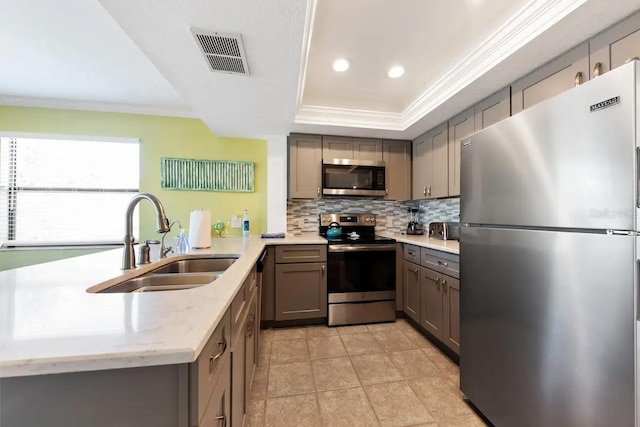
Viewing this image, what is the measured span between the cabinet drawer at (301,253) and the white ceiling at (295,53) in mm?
1281

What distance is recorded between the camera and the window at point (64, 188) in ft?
9.15

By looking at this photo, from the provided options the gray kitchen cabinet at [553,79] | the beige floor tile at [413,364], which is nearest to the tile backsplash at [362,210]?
the gray kitchen cabinet at [553,79]

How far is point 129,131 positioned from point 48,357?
127 inches

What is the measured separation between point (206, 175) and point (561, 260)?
3.19 m

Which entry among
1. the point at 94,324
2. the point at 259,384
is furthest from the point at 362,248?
the point at 94,324

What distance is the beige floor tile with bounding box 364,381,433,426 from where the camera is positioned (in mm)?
1479

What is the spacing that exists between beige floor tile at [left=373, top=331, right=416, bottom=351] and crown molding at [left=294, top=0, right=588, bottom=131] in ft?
6.97

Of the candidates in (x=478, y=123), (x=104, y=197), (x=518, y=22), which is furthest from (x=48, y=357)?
(x=104, y=197)

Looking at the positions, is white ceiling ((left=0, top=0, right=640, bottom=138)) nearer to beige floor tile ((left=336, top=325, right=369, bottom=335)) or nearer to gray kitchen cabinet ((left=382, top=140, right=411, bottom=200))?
gray kitchen cabinet ((left=382, top=140, right=411, bottom=200))

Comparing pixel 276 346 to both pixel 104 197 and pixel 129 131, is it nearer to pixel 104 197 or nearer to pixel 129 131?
pixel 104 197

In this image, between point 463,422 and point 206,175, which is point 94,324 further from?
point 206,175

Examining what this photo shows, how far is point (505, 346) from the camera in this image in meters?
1.27

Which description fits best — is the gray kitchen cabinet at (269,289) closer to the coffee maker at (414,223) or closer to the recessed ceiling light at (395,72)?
the coffee maker at (414,223)

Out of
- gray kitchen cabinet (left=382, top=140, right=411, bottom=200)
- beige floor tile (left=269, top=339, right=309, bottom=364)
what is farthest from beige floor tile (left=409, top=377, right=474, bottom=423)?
A: gray kitchen cabinet (left=382, top=140, right=411, bottom=200)
